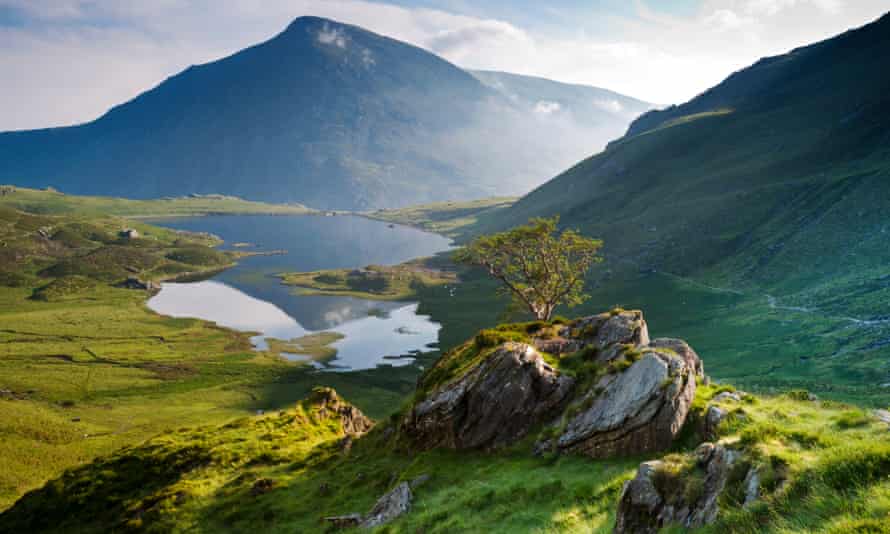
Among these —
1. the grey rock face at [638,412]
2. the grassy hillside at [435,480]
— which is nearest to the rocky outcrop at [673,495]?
the grassy hillside at [435,480]

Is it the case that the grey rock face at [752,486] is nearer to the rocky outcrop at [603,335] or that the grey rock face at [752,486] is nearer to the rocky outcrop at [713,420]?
the rocky outcrop at [713,420]

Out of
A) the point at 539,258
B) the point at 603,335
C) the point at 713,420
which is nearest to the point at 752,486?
the point at 713,420

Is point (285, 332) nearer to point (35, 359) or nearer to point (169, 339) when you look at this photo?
point (169, 339)

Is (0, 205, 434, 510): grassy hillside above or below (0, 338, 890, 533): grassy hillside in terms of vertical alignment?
below

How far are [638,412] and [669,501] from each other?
34.1 feet

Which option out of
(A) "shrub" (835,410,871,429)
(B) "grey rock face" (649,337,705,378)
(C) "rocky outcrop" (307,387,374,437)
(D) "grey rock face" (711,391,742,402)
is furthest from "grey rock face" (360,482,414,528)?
(C) "rocky outcrop" (307,387,374,437)

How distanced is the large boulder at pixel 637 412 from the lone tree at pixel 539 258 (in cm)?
4719

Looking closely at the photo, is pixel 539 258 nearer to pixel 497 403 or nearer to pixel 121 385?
pixel 497 403

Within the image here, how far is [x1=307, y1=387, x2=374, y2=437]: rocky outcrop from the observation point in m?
59.2

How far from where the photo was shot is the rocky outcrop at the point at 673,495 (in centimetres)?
1375

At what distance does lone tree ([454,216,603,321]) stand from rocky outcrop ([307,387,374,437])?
30.0m

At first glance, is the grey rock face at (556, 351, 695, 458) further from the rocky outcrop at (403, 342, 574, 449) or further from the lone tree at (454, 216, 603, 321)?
the lone tree at (454, 216, 603, 321)

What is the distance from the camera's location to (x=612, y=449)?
2461cm

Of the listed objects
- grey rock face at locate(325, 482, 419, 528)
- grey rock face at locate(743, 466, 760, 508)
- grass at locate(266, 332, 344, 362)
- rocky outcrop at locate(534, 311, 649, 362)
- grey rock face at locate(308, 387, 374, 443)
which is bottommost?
grass at locate(266, 332, 344, 362)
